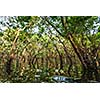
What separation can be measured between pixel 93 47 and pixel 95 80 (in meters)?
0.39

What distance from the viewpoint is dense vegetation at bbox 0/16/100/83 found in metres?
3.46

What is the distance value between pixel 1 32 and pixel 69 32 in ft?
2.68

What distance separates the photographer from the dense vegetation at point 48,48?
3.46m

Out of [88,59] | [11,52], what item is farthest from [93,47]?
[11,52]

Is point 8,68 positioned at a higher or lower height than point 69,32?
lower

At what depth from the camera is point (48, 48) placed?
3.49m

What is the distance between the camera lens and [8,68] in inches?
136

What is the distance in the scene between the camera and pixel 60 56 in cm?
348

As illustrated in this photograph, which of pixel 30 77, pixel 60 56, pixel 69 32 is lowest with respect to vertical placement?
pixel 30 77
